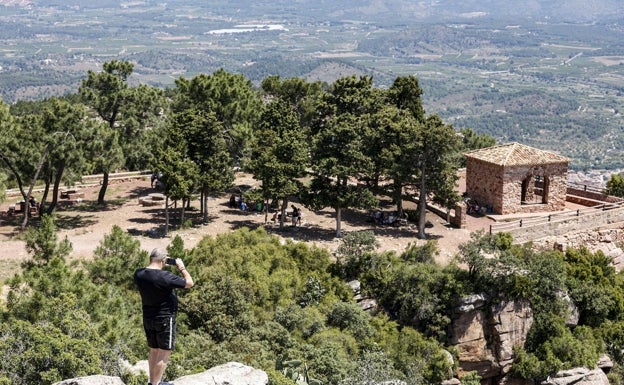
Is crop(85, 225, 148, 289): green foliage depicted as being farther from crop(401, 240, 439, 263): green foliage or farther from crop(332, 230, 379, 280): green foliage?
crop(401, 240, 439, 263): green foliage

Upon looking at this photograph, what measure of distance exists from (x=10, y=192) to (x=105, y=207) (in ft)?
20.7

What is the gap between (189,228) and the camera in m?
31.9

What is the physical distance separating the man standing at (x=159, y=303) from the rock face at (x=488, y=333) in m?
17.3

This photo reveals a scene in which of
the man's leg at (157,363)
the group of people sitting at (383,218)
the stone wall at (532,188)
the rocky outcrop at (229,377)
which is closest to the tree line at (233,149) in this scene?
the group of people sitting at (383,218)

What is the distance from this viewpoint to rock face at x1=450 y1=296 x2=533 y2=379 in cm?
2655

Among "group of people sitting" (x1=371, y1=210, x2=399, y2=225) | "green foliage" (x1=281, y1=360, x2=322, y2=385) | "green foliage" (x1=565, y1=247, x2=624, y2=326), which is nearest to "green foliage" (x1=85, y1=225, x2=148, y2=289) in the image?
"green foliage" (x1=281, y1=360, x2=322, y2=385)

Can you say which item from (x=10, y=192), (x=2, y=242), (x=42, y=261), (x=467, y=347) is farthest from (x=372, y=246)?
(x=10, y=192)

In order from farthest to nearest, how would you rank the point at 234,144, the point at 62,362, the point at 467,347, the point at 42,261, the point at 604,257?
the point at 234,144
the point at 604,257
the point at 467,347
the point at 42,261
the point at 62,362

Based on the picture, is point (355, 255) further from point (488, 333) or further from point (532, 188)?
point (532, 188)

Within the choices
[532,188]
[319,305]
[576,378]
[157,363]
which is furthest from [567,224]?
[157,363]

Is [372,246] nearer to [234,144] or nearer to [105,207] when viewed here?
[234,144]

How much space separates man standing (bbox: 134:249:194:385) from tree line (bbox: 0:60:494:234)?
19.0m

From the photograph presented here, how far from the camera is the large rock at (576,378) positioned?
26.3 metres

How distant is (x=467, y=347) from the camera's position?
87.2ft
